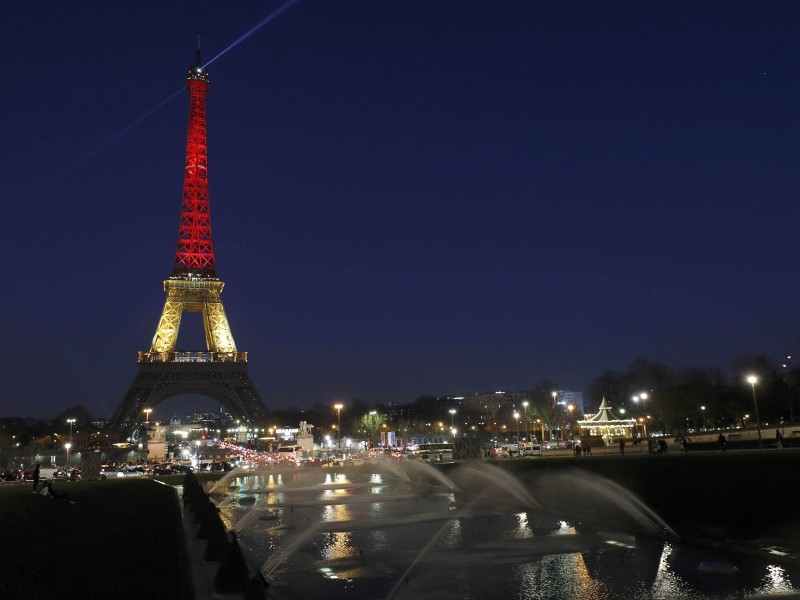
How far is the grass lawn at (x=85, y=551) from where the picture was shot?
1227cm

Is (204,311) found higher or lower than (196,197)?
lower

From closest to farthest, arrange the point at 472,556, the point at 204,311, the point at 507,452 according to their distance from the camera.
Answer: the point at 472,556
the point at 507,452
the point at 204,311

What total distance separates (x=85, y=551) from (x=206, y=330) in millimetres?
95784

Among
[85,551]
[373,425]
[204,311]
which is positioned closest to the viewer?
[85,551]

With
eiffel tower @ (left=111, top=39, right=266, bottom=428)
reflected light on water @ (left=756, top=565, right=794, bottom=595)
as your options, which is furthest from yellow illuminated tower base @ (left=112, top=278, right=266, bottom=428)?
reflected light on water @ (left=756, top=565, right=794, bottom=595)

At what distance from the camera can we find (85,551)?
50.6 ft

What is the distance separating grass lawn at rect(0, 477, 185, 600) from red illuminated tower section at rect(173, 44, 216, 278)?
8433 cm

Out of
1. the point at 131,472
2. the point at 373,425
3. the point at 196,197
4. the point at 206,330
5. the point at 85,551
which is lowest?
the point at 131,472

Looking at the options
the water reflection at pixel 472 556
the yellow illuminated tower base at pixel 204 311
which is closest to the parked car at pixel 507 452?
the water reflection at pixel 472 556

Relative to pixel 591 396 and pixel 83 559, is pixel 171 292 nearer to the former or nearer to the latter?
pixel 591 396

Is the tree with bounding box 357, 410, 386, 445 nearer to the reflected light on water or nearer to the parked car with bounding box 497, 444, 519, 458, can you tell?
the parked car with bounding box 497, 444, 519, 458

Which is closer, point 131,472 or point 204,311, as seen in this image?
point 131,472

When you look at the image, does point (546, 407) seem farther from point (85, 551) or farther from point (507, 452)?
point (85, 551)

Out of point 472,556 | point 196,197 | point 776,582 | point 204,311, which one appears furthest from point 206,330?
point 776,582
